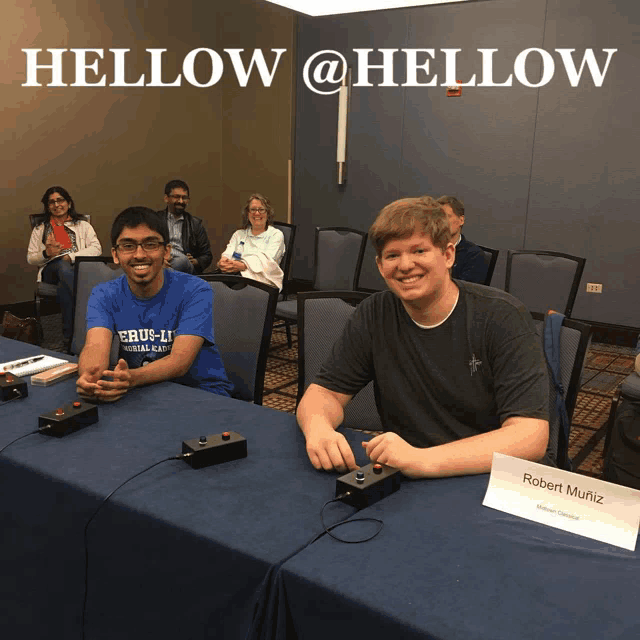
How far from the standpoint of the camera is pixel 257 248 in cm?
513

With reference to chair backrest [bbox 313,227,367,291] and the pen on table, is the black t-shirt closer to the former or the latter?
the pen on table

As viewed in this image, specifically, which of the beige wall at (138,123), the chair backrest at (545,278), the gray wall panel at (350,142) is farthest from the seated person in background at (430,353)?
the gray wall panel at (350,142)

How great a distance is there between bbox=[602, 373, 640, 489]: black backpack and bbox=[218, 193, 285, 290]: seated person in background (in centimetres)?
263

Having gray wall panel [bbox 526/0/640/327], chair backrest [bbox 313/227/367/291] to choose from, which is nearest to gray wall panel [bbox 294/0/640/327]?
gray wall panel [bbox 526/0/640/327]

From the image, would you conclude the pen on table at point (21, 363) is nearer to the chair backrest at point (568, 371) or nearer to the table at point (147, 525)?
the table at point (147, 525)

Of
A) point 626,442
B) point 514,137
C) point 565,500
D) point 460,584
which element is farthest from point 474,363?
point 514,137

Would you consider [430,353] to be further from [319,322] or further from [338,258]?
[338,258]

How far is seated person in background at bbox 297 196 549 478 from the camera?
1681 mm

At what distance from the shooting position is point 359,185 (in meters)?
6.84

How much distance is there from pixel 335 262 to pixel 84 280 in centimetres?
192

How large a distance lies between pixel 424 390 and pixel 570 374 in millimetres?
487

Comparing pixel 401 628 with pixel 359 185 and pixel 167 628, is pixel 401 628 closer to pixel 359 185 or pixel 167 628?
pixel 167 628

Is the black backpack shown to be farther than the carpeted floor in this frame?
No

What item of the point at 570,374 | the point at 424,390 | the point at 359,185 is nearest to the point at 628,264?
the point at 359,185
